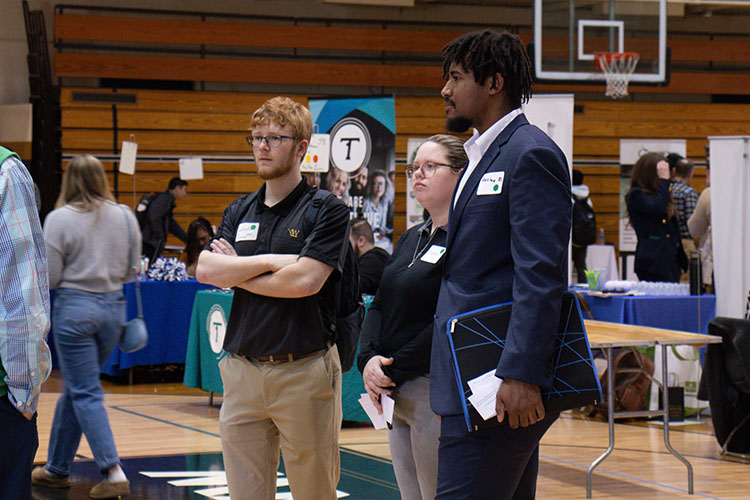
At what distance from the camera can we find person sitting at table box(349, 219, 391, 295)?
5430mm

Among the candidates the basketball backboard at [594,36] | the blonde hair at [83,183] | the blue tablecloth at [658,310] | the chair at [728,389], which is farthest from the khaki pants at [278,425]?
the basketball backboard at [594,36]

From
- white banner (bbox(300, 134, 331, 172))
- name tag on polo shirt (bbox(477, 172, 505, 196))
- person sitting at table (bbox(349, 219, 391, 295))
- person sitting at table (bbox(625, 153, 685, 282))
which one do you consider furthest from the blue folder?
white banner (bbox(300, 134, 331, 172))

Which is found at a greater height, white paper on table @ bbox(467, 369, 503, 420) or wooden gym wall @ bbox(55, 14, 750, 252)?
wooden gym wall @ bbox(55, 14, 750, 252)

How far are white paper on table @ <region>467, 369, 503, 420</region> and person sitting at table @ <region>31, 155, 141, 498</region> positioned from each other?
2.66 m

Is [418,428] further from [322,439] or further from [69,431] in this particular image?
[69,431]

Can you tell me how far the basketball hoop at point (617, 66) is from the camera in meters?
8.74

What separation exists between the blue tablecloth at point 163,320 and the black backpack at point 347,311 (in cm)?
471

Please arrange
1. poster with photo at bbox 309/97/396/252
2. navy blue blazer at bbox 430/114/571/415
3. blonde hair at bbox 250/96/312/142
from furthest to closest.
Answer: poster with photo at bbox 309/97/396/252 < blonde hair at bbox 250/96/312/142 < navy blue blazer at bbox 430/114/571/415

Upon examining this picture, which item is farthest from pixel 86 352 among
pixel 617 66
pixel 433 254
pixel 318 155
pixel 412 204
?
pixel 412 204

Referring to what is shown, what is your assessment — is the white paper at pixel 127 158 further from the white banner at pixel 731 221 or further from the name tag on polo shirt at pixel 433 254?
the name tag on polo shirt at pixel 433 254

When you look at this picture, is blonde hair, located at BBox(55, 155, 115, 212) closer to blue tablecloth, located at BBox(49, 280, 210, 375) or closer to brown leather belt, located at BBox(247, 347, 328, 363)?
brown leather belt, located at BBox(247, 347, 328, 363)

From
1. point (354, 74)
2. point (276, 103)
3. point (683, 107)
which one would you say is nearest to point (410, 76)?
point (354, 74)

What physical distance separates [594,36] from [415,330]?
280 inches

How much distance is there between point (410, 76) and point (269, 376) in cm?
1107
